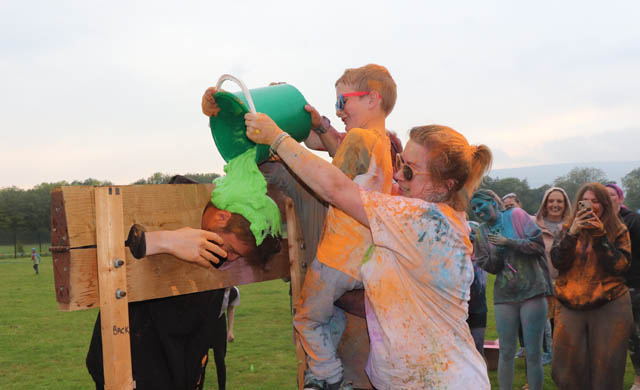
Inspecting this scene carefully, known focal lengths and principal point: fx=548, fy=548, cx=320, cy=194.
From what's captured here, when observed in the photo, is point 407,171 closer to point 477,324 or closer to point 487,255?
point 487,255

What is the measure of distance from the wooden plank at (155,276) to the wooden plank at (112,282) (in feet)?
0.16

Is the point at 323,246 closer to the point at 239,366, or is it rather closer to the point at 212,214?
the point at 212,214

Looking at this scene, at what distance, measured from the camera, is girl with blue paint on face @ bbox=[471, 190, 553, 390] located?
563 centimetres

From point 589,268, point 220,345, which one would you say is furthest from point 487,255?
point 220,345

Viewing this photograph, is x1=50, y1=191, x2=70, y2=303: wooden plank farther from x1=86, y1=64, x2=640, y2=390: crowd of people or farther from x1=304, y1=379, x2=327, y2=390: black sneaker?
x1=304, y1=379, x2=327, y2=390: black sneaker

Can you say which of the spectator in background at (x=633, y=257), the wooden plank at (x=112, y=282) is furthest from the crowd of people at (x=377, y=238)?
the spectator in background at (x=633, y=257)

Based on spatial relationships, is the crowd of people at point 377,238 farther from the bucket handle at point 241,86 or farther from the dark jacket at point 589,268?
the dark jacket at point 589,268

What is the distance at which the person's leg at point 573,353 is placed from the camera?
5387 millimetres

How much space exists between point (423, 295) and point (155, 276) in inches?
50.2

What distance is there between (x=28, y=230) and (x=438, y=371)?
73065 millimetres

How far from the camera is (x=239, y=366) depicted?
332 inches

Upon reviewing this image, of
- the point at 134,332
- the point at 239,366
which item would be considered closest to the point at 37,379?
the point at 239,366

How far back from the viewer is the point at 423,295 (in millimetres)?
2324

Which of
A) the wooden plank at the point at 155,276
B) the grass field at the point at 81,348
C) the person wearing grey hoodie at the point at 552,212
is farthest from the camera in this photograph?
the grass field at the point at 81,348
